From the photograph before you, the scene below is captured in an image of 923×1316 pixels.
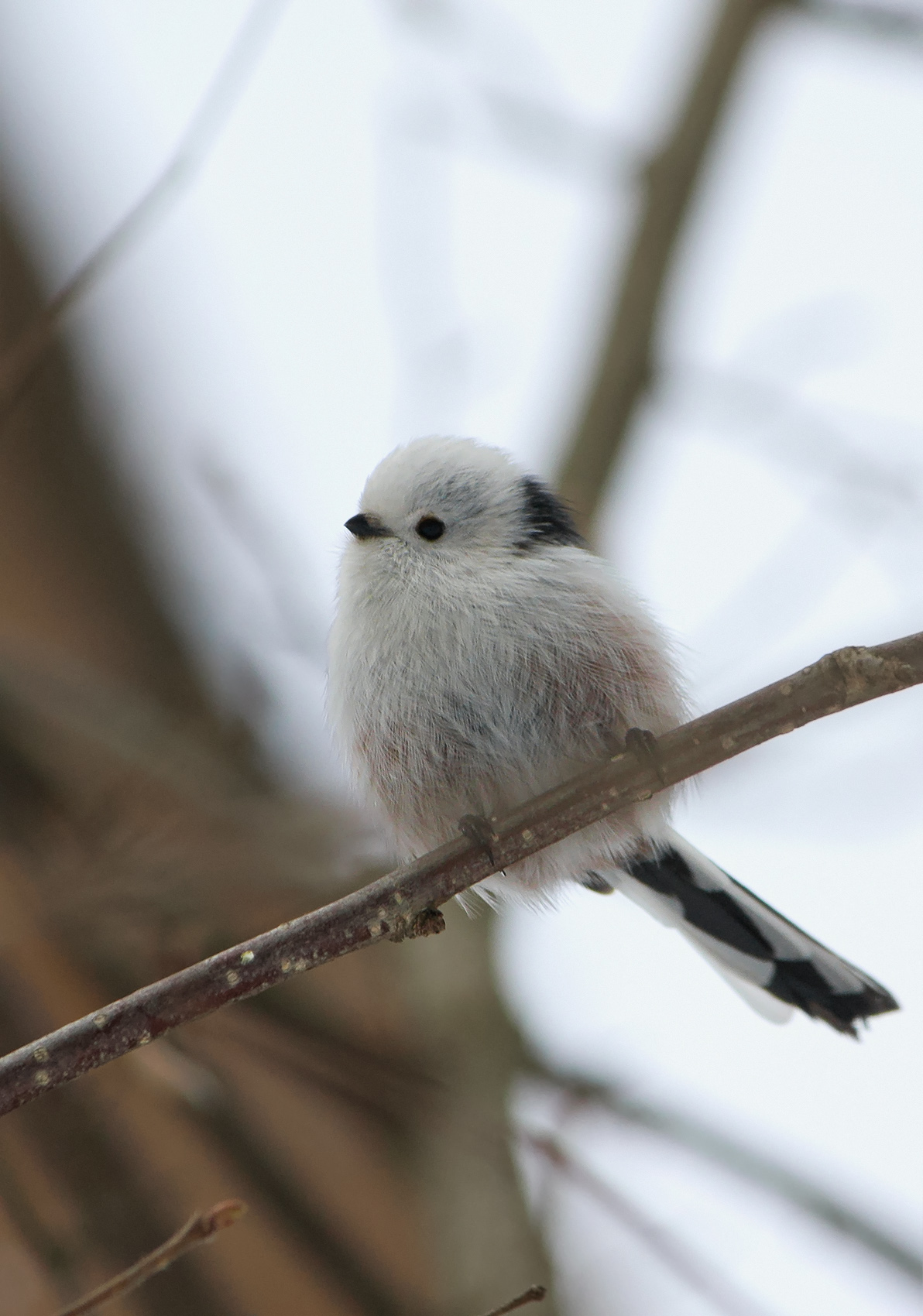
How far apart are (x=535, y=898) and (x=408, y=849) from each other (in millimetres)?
233

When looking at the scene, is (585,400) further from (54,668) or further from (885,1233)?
(885,1233)

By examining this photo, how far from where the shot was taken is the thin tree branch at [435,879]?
4.08 ft

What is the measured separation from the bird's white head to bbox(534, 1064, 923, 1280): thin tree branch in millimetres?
1098

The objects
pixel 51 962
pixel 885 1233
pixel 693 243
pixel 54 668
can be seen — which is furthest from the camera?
pixel 693 243

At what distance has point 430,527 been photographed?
6.46 feet

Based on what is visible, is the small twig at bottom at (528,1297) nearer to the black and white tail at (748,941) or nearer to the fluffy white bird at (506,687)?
the fluffy white bird at (506,687)

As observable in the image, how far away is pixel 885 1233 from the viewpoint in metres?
2.22

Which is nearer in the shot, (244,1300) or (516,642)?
(516,642)

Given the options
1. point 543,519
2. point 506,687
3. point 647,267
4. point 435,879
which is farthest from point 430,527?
point 647,267

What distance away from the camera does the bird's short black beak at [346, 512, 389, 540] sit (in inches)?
77.4

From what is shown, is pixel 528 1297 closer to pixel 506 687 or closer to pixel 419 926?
pixel 419 926

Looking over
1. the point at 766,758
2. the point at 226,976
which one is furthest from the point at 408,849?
the point at 766,758

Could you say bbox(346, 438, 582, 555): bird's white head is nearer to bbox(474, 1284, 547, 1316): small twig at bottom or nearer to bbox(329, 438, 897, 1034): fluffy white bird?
bbox(329, 438, 897, 1034): fluffy white bird

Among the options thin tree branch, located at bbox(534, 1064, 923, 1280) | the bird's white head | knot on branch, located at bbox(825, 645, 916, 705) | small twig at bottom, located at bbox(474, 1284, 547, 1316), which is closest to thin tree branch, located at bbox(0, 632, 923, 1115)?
knot on branch, located at bbox(825, 645, 916, 705)
